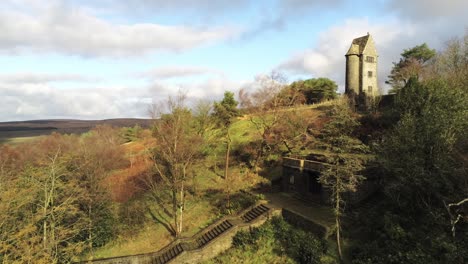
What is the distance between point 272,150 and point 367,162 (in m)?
15.2

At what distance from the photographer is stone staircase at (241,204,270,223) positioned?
23.6 meters

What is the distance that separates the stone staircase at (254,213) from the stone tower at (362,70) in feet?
104

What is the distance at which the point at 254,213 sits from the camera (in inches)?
953

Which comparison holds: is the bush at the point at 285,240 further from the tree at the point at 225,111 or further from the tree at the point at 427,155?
the tree at the point at 225,111

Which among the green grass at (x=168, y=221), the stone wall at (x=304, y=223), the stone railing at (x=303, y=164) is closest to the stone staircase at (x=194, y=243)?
the green grass at (x=168, y=221)

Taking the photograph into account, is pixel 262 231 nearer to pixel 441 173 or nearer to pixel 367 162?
pixel 367 162

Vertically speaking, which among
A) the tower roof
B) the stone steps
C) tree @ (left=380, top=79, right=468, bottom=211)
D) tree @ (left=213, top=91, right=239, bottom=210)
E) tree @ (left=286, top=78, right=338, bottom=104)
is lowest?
the stone steps

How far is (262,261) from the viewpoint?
19.1 metres

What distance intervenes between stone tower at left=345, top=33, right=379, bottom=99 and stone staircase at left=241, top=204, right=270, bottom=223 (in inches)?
1253

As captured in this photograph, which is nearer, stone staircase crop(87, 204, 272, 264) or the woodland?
the woodland

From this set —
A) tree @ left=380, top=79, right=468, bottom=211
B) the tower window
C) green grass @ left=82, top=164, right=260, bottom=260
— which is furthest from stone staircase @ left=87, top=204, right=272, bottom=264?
the tower window

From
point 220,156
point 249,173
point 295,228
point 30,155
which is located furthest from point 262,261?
point 30,155

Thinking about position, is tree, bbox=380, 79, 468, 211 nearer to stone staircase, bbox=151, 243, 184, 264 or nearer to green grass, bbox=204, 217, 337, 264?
green grass, bbox=204, 217, 337, 264

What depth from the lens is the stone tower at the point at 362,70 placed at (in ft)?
161
